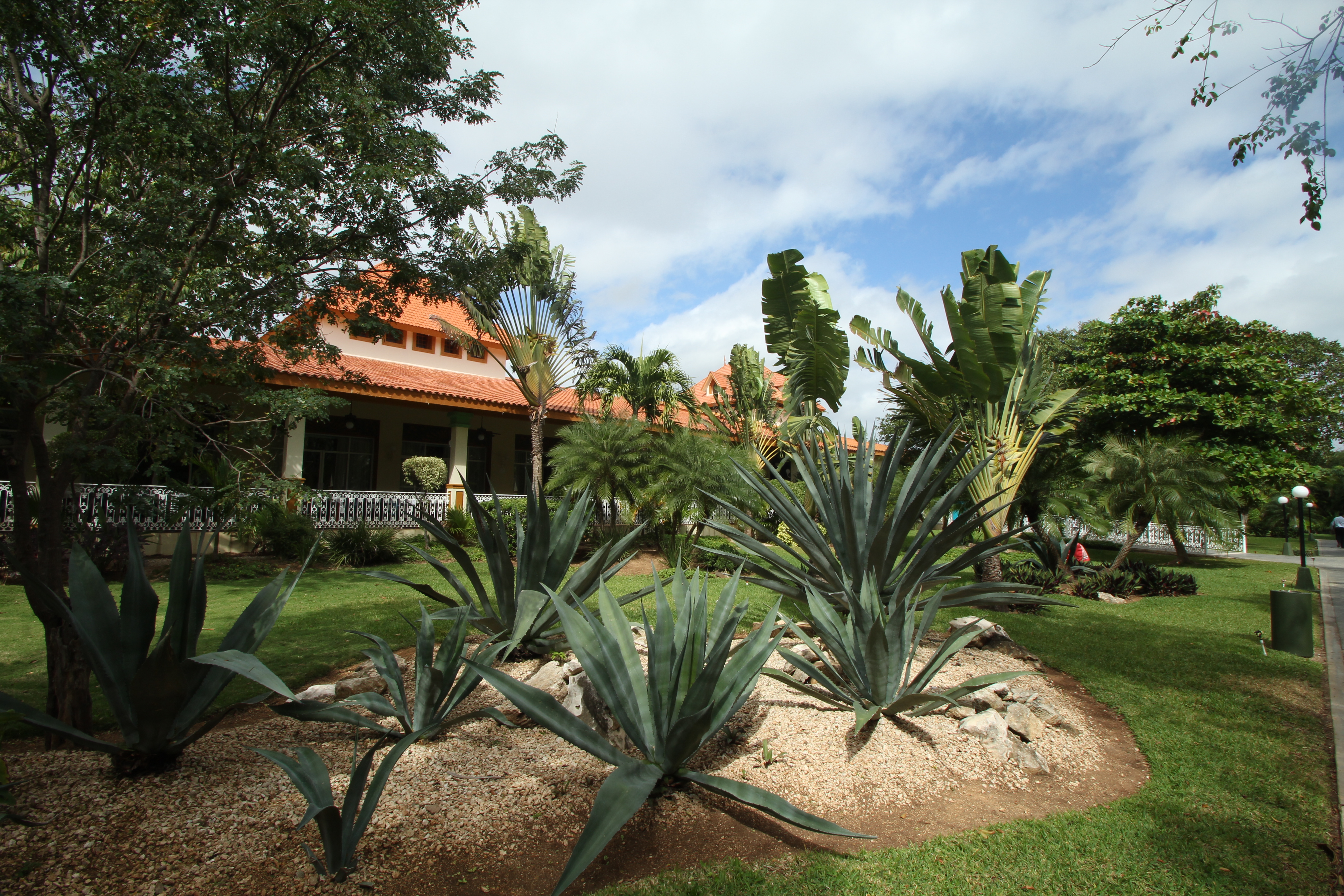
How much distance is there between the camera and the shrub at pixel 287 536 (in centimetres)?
1131

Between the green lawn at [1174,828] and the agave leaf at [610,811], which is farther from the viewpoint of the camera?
the green lawn at [1174,828]

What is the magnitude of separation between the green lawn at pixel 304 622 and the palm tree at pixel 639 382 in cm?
559

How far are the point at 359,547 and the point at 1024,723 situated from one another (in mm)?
10930

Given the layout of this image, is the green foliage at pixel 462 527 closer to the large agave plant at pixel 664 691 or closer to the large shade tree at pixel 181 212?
the large shade tree at pixel 181 212

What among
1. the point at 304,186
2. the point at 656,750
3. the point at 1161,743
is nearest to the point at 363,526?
the point at 304,186

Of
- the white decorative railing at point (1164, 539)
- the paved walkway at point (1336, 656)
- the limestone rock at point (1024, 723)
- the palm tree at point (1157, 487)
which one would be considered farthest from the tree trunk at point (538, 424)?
the white decorative railing at point (1164, 539)

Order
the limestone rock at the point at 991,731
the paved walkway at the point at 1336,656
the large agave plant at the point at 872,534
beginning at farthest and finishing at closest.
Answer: the large agave plant at the point at 872,534
the paved walkway at the point at 1336,656
the limestone rock at the point at 991,731

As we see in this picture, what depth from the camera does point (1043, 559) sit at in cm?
1111

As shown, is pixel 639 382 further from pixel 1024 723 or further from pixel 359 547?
pixel 1024 723

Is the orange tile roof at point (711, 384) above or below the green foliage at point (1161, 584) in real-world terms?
above

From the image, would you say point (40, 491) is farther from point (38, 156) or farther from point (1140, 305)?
point (1140, 305)

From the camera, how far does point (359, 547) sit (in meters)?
11.7

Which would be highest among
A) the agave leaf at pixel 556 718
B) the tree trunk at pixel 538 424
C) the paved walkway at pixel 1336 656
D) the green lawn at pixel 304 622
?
the tree trunk at pixel 538 424

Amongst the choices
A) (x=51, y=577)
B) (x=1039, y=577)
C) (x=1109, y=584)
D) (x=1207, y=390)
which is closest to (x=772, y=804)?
(x=51, y=577)
